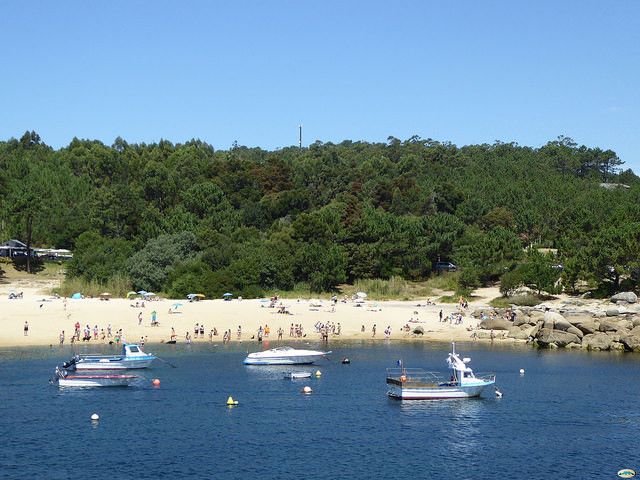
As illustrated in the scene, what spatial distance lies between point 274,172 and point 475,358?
Result: 94477 mm

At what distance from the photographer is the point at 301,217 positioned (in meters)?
117

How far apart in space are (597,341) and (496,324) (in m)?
10.3

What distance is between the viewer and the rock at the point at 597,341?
76.2 meters

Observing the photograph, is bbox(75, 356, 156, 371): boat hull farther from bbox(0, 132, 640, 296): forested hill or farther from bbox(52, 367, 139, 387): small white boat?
bbox(0, 132, 640, 296): forested hill

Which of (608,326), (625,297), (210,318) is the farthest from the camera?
(625,297)

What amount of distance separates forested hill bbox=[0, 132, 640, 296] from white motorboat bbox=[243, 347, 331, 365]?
32.9m

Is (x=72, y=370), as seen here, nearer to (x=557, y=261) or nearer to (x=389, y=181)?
(x=557, y=261)

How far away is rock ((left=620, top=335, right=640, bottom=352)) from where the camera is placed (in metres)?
75.8

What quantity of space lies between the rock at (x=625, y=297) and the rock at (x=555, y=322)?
15.0 m

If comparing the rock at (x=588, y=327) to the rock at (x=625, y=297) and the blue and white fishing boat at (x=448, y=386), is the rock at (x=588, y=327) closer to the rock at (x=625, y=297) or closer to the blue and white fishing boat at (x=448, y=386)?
the rock at (x=625, y=297)

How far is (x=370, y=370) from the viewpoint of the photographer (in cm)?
6538

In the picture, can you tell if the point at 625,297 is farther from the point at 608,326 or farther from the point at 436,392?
the point at 436,392

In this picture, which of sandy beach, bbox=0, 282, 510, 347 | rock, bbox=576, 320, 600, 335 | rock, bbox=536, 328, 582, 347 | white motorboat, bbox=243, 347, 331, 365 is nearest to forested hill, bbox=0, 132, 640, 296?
sandy beach, bbox=0, 282, 510, 347

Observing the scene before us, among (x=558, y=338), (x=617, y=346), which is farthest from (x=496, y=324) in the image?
(x=617, y=346)
